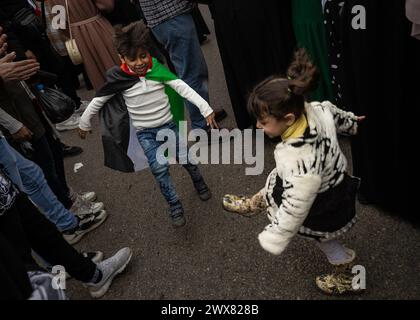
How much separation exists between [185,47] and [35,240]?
195 centimetres

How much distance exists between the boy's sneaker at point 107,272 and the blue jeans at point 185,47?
157cm

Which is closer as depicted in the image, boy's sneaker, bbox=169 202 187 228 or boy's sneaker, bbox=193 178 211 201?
boy's sneaker, bbox=169 202 187 228

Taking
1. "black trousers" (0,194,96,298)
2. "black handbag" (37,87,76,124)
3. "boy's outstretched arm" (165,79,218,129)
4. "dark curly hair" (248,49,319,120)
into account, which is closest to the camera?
"dark curly hair" (248,49,319,120)

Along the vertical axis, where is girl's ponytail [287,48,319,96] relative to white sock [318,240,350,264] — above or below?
above

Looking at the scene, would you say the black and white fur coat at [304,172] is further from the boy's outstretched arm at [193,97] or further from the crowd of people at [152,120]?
the boy's outstretched arm at [193,97]

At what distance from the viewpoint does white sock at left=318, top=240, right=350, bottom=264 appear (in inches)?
73.6

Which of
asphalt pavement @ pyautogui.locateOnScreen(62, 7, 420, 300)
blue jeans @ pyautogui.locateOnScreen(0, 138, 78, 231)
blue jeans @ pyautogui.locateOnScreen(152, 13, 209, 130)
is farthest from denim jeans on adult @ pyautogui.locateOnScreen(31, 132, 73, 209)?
blue jeans @ pyautogui.locateOnScreen(152, 13, 209, 130)

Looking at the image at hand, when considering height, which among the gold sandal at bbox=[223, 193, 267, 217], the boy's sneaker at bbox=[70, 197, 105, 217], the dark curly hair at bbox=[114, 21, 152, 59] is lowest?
the boy's sneaker at bbox=[70, 197, 105, 217]

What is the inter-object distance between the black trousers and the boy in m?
0.70

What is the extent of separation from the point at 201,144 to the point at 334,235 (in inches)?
80.8

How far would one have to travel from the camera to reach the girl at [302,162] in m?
1.49

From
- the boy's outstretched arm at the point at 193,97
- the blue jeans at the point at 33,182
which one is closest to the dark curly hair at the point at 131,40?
the boy's outstretched arm at the point at 193,97

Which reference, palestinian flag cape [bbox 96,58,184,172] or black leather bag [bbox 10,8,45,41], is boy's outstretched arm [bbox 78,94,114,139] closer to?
palestinian flag cape [bbox 96,58,184,172]

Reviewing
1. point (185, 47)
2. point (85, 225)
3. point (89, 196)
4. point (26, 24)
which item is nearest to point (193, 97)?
point (185, 47)
